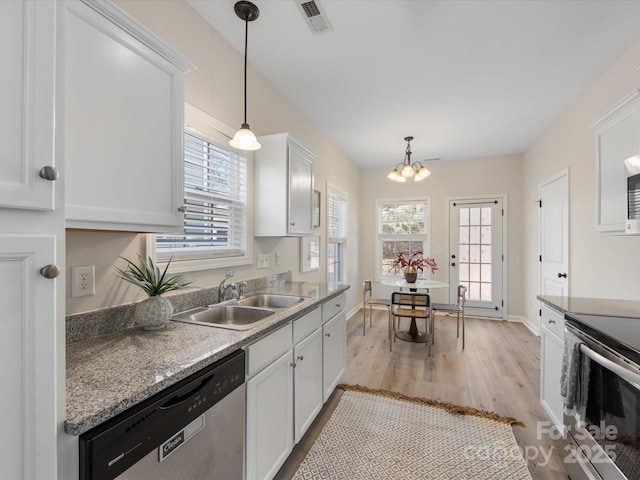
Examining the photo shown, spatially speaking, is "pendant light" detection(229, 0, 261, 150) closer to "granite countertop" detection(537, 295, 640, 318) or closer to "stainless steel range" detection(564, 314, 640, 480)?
"stainless steel range" detection(564, 314, 640, 480)

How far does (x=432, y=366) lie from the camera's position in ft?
10.3

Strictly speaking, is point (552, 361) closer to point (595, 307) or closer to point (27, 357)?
point (595, 307)

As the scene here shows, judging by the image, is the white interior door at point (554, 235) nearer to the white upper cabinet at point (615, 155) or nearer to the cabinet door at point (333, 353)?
the white upper cabinet at point (615, 155)

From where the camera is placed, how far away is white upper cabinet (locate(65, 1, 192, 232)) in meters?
0.98

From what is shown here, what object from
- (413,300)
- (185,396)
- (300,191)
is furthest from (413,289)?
(185,396)

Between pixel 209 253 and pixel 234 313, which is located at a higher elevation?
pixel 209 253

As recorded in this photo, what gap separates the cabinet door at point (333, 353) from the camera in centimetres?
221

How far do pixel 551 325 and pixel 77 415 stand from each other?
252cm

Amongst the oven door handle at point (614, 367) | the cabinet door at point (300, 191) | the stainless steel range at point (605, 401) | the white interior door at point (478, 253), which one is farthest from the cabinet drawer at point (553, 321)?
the white interior door at point (478, 253)

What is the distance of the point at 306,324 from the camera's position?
1887mm

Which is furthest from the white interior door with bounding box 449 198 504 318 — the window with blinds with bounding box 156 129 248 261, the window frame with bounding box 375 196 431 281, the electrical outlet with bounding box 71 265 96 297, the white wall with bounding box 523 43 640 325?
the electrical outlet with bounding box 71 265 96 297

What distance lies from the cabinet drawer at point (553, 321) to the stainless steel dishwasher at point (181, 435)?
Result: 1912mm

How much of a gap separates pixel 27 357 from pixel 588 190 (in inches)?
157

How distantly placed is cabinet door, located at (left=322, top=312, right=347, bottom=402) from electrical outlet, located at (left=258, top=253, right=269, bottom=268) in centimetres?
75
